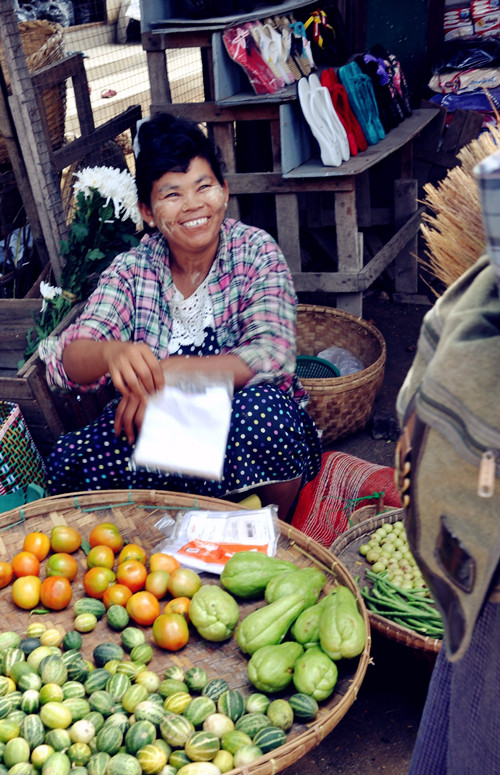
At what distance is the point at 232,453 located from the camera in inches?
98.0

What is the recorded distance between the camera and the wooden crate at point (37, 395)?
2.82 m

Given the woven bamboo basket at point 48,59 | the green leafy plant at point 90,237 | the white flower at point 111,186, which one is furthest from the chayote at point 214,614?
the woven bamboo basket at point 48,59

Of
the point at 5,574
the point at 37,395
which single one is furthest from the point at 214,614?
the point at 37,395

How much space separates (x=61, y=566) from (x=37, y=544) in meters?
0.13

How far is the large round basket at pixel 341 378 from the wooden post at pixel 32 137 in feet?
4.43

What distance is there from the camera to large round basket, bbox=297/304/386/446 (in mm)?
3191

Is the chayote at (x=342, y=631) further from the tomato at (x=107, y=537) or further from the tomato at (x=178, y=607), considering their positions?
the tomato at (x=107, y=537)

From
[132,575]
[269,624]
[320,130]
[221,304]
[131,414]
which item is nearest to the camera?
[269,624]

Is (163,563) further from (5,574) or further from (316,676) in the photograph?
(316,676)

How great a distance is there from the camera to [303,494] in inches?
115

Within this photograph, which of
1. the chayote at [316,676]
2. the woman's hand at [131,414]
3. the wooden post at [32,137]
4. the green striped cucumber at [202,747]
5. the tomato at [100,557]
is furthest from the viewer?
the wooden post at [32,137]

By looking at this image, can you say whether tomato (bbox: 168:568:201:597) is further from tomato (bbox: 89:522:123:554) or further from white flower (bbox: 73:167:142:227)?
white flower (bbox: 73:167:142:227)

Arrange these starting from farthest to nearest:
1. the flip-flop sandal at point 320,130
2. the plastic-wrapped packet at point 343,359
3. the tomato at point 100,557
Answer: the plastic-wrapped packet at point 343,359
the flip-flop sandal at point 320,130
the tomato at point 100,557

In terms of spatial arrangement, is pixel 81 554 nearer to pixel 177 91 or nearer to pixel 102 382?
pixel 102 382
